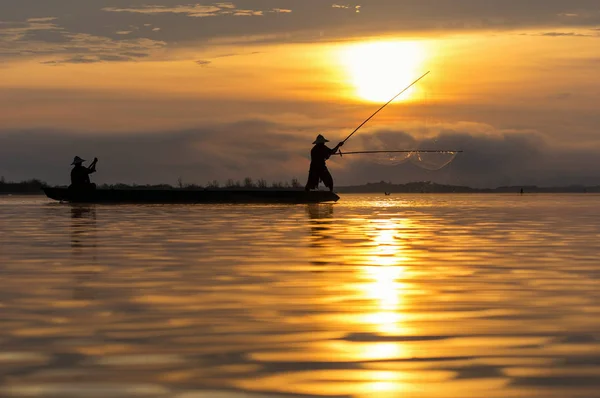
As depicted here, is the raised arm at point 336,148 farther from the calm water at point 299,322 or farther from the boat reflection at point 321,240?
the calm water at point 299,322

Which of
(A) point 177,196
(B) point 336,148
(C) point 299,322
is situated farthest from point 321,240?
(A) point 177,196

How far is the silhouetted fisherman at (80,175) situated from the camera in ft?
167

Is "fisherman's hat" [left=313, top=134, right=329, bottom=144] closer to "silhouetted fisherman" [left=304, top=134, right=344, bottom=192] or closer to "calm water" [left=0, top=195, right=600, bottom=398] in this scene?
"silhouetted fisherman" [left=304, top=134, right=344, bottom=192]

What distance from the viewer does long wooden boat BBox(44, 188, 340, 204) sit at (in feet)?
170

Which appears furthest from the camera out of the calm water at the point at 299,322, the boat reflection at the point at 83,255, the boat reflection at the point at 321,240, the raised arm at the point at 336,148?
the raised arm at the point at 336,148

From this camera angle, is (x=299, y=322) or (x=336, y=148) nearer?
(x=299, y=322)

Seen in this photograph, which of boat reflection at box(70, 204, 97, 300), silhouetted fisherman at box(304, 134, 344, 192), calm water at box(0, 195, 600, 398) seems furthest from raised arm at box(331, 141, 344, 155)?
calm water at box(0, 195, 600, 398)

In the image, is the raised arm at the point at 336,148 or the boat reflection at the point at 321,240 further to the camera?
the raised arm at the point at 336,148

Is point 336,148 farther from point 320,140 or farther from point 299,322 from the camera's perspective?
point 299,322

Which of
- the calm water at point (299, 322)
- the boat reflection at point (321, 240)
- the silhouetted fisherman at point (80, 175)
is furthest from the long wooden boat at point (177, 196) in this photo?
the calm water at point (299, 322)

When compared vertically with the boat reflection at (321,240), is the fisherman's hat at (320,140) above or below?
above

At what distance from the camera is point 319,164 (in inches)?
1918

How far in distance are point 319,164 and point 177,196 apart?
29.6 ft

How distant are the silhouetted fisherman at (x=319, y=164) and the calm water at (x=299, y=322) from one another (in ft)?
95.7
